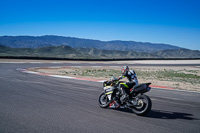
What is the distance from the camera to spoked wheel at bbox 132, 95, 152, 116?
579cm

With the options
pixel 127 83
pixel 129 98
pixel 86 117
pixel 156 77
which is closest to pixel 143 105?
pixel 129 98

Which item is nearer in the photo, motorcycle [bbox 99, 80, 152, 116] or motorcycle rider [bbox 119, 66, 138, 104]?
motorcycle [bbox 99, 80, 152, 116]

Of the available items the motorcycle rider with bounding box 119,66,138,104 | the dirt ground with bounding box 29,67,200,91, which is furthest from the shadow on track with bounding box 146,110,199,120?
the dirt ground with bounding box 29,67,200,91

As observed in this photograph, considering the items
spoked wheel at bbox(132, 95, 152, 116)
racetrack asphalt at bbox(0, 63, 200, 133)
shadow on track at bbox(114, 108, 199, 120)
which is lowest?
racetrack asphalt at bbox(0, 63, 200, 133)

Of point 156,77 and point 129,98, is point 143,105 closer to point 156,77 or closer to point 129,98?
point 129,98

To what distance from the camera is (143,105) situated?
235 inches

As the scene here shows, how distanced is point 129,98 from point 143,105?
56 cm

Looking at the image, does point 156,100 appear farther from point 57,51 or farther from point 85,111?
point 57,51

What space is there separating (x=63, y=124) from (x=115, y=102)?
2.30 m

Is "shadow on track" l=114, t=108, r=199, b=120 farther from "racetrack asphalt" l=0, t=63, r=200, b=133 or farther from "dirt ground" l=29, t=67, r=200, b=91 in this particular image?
"dirt ground" l=29, t=67, r=200, b=91

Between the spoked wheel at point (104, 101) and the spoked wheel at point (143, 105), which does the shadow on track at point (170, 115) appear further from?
the spoked wheel at point (104, 101)

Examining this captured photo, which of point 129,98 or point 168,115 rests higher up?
point 129,98

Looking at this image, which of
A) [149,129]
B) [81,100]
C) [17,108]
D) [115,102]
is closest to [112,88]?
[115,102]

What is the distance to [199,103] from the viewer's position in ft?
25.8
